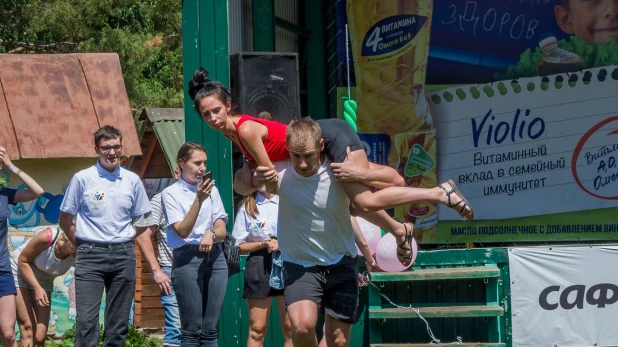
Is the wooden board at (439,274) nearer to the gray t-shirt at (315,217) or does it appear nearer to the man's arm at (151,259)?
the man's arm at (151,259)

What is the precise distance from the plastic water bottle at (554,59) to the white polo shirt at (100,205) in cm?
438

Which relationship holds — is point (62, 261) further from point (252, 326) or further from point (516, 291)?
point (516, 291)

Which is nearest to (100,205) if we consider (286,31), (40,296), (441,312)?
(40,296)

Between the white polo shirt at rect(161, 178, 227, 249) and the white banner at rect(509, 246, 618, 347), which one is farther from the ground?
the white polo shirt at rect(161, 178, 227, 249)

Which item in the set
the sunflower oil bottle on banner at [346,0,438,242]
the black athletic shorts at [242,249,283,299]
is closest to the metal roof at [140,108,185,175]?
the sunflower oil bottle on banner at [346,0,438,242]

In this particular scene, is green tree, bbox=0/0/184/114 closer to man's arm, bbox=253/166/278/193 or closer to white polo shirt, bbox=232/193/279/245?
white polo shirt, bbox=232/193/279/245

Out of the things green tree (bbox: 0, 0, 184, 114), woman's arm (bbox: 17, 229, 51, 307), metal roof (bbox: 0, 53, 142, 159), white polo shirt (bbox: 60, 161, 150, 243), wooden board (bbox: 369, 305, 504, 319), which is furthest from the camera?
green tree (bbox: 0, 0, 184, 114)

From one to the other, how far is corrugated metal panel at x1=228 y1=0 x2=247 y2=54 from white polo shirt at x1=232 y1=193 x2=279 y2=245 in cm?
188

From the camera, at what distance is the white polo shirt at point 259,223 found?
25.3 feet

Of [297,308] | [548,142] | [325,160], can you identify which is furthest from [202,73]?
[548,142]

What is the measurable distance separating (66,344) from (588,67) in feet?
18.9

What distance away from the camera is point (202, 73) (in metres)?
6.63

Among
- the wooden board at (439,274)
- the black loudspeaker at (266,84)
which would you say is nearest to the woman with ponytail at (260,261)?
the black loudspeaker at (266,84)

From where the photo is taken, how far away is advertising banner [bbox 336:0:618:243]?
936cm
